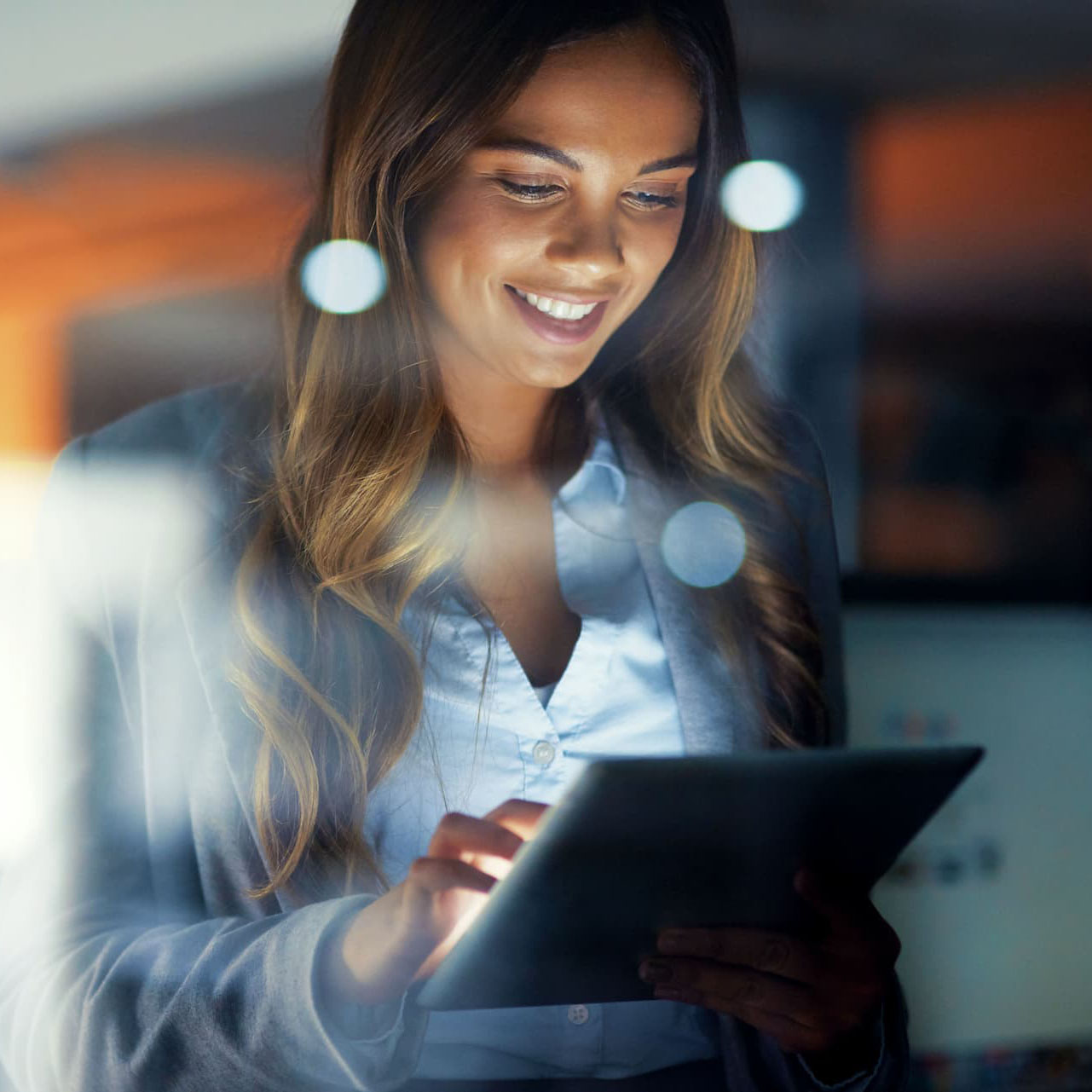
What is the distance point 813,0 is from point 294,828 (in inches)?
30.6

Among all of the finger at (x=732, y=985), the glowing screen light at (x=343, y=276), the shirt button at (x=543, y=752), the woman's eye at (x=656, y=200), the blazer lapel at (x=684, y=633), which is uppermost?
the woman's eye at (x=656, y=200)

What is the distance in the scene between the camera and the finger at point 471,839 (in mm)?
648

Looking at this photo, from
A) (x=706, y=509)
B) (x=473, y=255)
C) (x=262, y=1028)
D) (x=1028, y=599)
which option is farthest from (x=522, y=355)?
(x=1028, y=599)

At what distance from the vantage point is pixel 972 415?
1.05 metres

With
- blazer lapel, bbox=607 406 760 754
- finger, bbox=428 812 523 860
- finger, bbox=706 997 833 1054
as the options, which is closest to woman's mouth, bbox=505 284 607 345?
blazer lapel, bbox=607 406 760 754

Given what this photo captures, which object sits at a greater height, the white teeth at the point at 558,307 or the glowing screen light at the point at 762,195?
the glowing screen light at the point at 762,195

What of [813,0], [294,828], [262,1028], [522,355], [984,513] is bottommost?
[262,1028]

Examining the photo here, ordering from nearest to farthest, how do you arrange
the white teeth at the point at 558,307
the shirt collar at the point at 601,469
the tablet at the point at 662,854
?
the tablet at the point at 662,854, the white teeth at the point at 558,307, the shirt collar at the point at 601,469

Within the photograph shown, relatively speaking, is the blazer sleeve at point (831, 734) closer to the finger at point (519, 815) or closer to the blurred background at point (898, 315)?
the blurred background at point (898, 315)

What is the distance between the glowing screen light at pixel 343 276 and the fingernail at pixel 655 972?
470mm

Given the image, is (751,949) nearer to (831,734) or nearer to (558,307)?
(831,734)

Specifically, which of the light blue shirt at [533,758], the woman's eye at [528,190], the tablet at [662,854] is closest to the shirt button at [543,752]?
the light blue shirt at [533,758]

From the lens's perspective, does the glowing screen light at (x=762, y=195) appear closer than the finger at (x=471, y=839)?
No

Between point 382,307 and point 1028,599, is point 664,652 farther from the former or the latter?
point 1028,599
